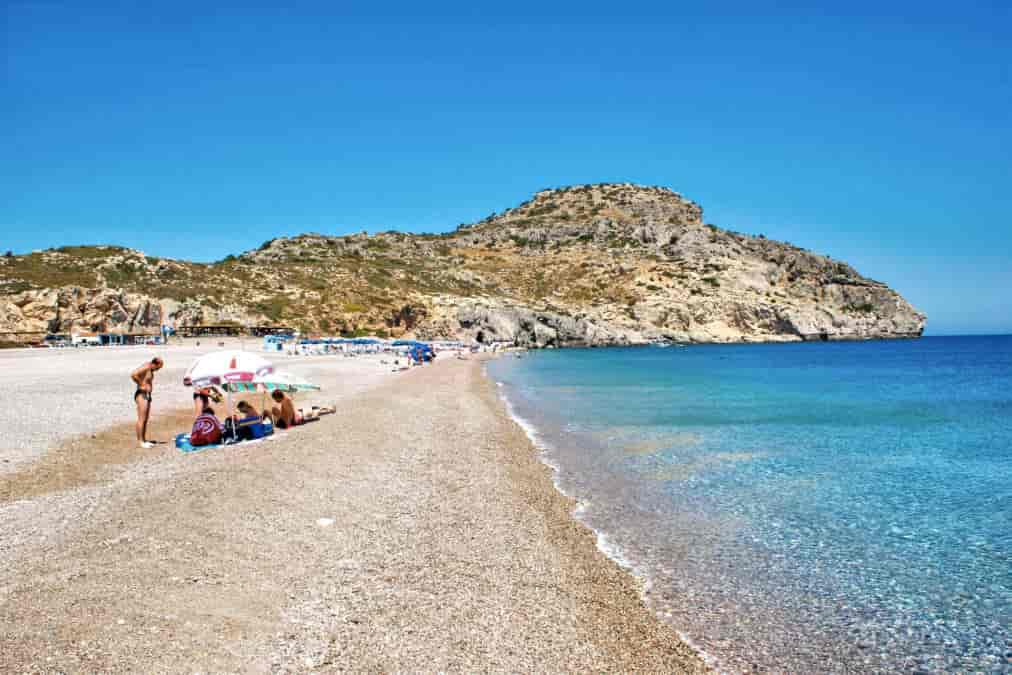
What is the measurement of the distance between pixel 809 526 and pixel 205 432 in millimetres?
11437

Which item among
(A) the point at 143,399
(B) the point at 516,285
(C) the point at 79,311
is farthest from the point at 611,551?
(B) the point at 516,285

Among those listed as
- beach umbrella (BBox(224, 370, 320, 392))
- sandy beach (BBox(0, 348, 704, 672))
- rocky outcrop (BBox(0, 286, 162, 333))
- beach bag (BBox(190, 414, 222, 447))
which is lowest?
sandy beach (BBox(0, 348, 704, 672))

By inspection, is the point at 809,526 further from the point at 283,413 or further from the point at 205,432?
the point at 283,413

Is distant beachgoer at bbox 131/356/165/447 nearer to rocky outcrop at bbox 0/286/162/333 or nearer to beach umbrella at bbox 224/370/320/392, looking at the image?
beach umbrella at bbox 224/370/320/392

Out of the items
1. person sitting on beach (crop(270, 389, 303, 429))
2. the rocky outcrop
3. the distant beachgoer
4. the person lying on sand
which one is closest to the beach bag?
the distant beachgoer

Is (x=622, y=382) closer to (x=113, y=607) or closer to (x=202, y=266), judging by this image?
(x=113, y=607)

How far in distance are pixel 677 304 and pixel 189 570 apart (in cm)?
11625

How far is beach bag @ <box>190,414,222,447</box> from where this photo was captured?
13688 millimetres

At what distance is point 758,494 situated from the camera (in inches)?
465

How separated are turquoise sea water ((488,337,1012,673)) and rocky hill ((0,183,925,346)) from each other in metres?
64.6

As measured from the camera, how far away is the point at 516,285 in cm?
12619

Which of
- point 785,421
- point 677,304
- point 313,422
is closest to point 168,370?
point 313,422

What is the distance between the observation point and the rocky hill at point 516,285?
74.9m

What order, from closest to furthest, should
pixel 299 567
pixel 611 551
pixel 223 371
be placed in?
pixel 299 567 < pixel 611 551 < pixel 223 371
